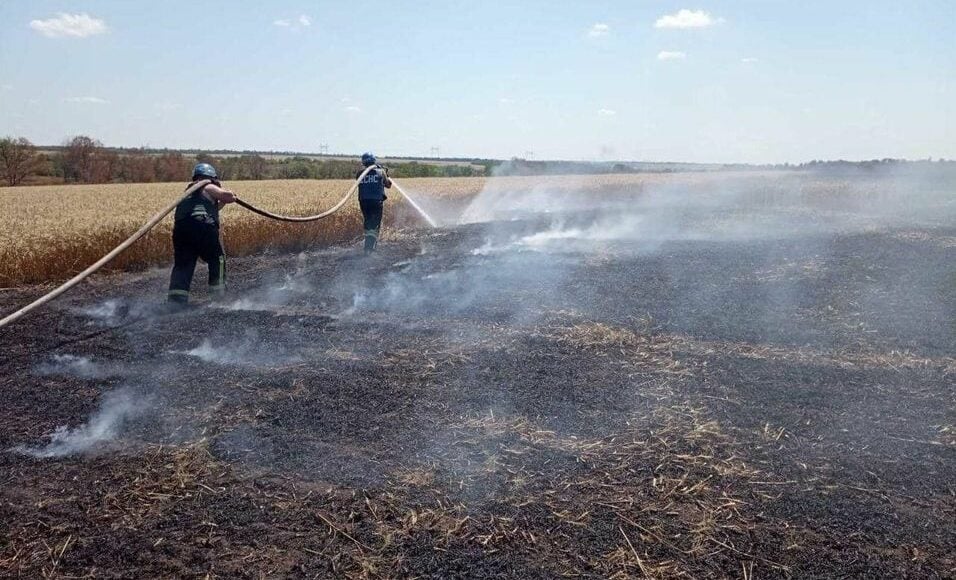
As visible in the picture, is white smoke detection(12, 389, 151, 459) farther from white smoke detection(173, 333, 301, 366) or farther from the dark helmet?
the dark helmet

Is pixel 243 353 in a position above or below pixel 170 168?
below

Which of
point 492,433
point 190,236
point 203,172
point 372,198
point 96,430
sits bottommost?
point 96,430

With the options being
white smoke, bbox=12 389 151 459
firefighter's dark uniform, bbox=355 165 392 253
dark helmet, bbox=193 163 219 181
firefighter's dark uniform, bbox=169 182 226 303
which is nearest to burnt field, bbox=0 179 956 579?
white smoke, bbox=12 389 151 459

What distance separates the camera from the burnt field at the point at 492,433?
306 centimetres

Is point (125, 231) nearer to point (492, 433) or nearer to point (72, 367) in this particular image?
point (72, 367)

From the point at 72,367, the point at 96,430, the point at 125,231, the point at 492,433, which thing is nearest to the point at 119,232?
the point at 125,231

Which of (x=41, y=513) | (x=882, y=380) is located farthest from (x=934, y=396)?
(x=41, y=513)

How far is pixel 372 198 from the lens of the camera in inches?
496

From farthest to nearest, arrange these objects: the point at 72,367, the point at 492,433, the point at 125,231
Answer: the point at 125,231 → the point at 72,367 → the point at 492,433

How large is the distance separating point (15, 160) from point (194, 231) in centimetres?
4195

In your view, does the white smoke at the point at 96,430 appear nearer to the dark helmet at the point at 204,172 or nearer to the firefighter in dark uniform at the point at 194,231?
the firefighter in dark uniform at the point at 194,231

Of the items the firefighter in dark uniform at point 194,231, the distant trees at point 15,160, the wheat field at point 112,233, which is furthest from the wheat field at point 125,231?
the distant trees at point 15,160

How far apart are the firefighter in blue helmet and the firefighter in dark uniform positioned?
4.45 metres

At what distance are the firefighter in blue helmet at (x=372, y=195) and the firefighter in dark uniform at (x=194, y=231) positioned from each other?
4.45 m
